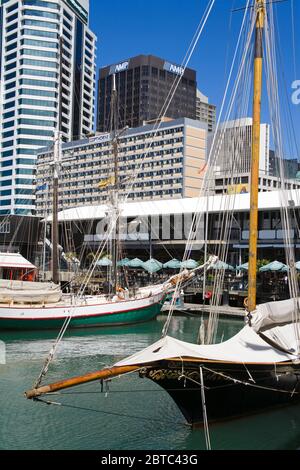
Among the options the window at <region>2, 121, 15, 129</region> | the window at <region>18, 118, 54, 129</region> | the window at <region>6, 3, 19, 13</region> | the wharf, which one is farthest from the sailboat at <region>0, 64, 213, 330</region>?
the window at <region>6, 3, 19, 13</region>

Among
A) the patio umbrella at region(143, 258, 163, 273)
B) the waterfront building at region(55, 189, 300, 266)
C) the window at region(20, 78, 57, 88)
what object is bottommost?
the patio umbrella at region(143, 258, 163, 273)

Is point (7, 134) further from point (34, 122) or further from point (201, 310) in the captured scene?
point (201, 310)

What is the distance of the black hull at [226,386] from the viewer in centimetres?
1553

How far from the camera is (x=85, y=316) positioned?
136 ft

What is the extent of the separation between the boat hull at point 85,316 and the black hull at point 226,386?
2157 cm

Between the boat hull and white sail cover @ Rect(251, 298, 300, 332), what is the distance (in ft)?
67.4

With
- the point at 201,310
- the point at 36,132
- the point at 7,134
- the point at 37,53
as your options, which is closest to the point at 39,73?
the point at 37,53

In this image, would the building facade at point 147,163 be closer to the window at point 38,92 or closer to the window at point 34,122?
the window at point 34,122

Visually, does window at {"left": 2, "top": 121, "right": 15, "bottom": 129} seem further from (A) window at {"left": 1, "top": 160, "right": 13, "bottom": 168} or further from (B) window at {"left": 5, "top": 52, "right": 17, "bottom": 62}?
(B) window at {"left": 5, "top": 52, "right": 17, "bottom": 62}

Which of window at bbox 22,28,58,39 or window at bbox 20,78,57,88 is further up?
window at bbox 22,28,58,39

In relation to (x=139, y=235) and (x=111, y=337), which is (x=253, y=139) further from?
(x=139, y=235)

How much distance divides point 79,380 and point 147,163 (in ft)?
472

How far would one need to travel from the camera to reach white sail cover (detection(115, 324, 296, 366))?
597 inches

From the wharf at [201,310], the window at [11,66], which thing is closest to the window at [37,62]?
the window at [11,66]
